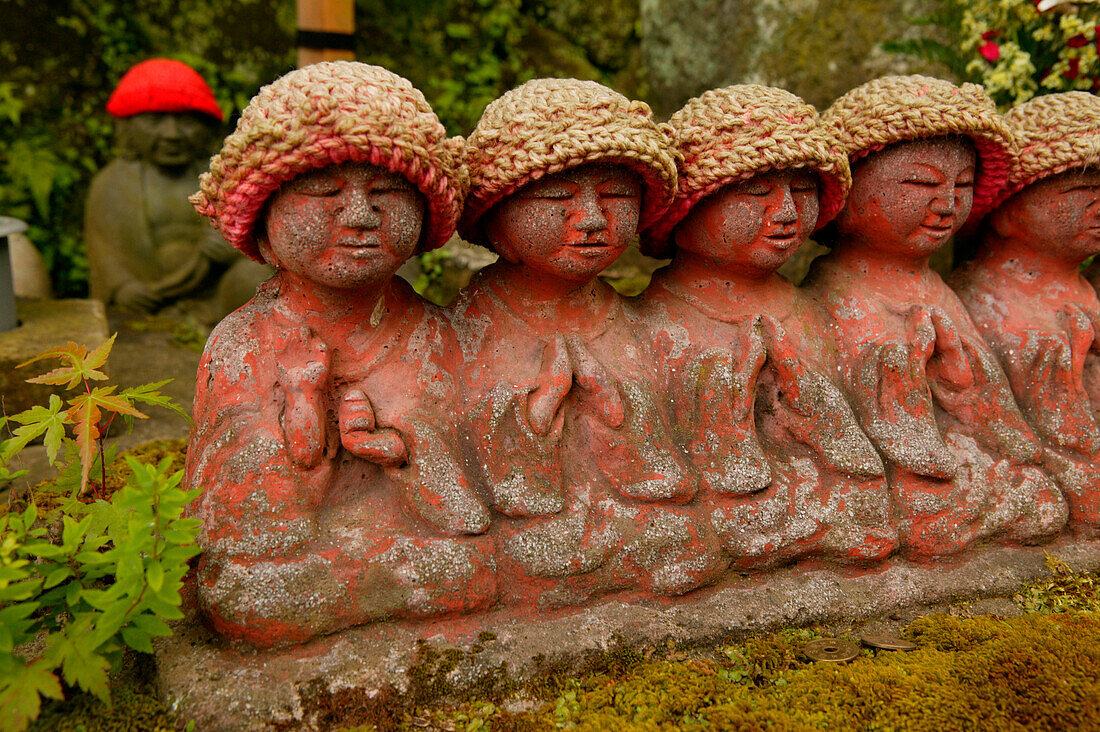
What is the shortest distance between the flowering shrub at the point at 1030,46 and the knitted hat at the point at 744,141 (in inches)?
58.0

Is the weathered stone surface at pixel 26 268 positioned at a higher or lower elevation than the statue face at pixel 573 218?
lower

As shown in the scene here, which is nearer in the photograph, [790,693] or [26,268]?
[790,693]

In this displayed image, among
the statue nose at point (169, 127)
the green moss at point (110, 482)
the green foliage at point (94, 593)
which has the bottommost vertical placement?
the green moss at point (110, 482)

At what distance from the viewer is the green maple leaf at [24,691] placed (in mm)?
1763

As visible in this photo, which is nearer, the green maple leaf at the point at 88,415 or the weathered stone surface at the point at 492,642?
the weathered stone surface at the point at 492,642

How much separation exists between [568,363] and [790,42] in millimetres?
3626

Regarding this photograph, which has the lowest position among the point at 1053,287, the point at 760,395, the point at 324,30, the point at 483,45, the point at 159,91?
the point at 760,395

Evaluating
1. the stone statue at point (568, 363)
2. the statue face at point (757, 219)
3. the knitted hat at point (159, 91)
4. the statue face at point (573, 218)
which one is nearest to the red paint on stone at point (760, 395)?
the statue face at point (757, 219)

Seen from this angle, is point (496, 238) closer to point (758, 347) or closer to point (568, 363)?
point (568, 363)

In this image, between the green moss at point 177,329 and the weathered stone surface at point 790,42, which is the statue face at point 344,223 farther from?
the weathered stone surface at point 790,42

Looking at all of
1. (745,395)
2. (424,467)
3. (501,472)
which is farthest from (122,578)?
(745,395)

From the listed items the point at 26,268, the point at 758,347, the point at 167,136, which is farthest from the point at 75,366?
the point at 26,268

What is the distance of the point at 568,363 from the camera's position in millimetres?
2494

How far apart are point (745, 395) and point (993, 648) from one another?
3.28 ft
